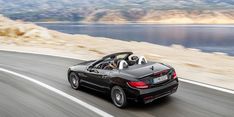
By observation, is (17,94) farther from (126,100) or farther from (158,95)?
(158,95)

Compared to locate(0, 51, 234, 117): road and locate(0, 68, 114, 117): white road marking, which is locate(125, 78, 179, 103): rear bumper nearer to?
locate(0, 51, 234, 117): road

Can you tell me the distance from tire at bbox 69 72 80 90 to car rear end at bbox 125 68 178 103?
245 centimetres

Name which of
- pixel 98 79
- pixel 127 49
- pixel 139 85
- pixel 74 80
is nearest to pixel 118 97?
pixel 139 85

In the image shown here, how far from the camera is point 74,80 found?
10.1m

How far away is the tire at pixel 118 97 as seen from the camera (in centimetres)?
797

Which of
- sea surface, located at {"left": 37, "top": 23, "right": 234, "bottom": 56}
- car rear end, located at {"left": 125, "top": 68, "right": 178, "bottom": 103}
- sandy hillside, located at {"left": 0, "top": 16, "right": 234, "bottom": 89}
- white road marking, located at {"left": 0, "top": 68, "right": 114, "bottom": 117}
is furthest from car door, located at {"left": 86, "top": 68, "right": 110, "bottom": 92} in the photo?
sea surface, located at {"left": 37, "top": 23, "right": 234, "bottom": 56}

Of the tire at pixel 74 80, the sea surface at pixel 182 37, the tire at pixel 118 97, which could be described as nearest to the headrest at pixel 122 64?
the tire at pixel 118 97

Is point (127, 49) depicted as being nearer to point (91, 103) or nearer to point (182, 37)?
point (91, 103)

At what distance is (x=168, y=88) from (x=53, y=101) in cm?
295

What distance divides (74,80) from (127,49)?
11.7 m

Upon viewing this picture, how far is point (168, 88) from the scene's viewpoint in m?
8.12

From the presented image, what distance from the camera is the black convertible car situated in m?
7.71

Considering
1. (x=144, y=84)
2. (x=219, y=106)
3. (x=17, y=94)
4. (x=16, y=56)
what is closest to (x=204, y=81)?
(x=219, y=106)

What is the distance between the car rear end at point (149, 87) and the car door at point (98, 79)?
903 millimetres
